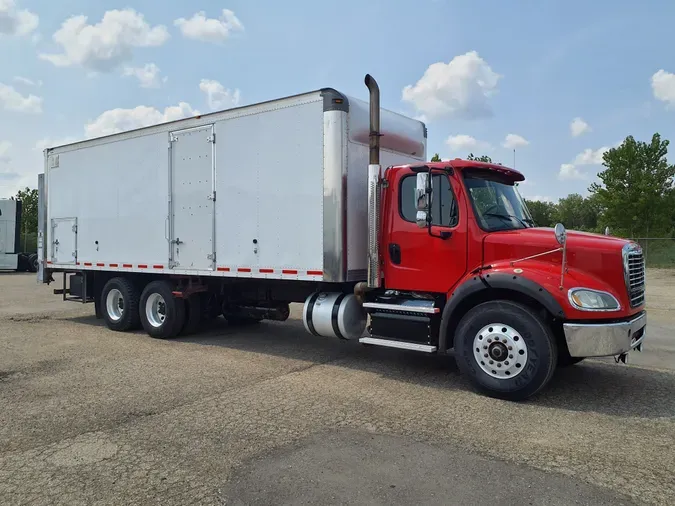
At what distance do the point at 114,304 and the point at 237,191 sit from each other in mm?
4143

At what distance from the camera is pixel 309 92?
7.41 meters

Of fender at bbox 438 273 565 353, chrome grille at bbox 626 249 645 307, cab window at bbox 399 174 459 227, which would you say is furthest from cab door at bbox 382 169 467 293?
chrome grille at bbox 626 249 645 307

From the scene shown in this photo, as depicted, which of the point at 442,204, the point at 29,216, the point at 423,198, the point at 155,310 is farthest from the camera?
the point at 29,216

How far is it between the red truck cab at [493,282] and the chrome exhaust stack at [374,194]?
11cm

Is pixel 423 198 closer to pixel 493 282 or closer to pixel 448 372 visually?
pixel 493 282

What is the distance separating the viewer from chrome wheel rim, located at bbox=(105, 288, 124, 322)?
10.6m

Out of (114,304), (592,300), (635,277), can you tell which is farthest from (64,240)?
(635,277)

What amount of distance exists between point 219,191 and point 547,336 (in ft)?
17.3

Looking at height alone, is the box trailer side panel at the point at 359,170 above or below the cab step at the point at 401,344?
above

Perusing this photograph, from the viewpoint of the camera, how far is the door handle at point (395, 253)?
23.0ft

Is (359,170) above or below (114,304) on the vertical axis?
above

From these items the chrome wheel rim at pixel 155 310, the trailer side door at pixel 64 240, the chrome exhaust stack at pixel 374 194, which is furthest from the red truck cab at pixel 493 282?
the trailer side door at pixel 64 240

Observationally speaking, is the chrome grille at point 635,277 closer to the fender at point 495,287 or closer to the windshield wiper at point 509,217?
the fender at point 495,287

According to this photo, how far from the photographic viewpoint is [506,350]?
585 centimetres
